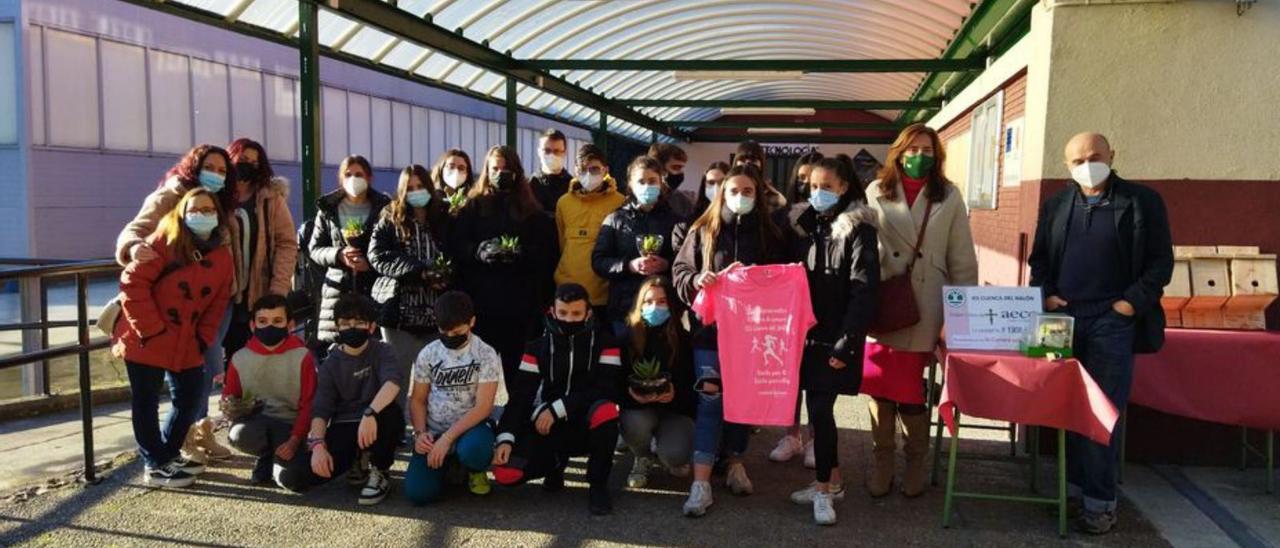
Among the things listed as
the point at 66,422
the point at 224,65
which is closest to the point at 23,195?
the point at 224,65

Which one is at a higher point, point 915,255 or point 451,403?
point 915,255

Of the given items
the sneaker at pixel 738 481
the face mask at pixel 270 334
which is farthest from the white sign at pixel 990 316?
the face mask at pixel 270 334

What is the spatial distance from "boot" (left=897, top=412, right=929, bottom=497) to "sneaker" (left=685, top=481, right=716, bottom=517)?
1030 millimetres

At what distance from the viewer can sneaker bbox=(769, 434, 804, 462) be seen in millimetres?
5352

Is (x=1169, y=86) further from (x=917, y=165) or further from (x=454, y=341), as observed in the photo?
(x=454, y=341)

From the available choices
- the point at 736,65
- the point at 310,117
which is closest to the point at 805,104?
the point at 736,65

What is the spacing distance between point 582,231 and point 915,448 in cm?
213

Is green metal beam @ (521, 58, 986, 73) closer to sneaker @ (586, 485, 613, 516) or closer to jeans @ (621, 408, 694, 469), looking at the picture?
jeans @ (621, 408, 694, 469)

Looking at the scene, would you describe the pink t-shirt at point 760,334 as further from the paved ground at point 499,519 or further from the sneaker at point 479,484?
the sneaker at point 479,484

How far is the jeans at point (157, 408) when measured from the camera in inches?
178

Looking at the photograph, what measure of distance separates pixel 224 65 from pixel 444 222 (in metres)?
17.6

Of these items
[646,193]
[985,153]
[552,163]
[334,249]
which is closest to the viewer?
[646,193]

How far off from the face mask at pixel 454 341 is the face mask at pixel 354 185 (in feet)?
3.76

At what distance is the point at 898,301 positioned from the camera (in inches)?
174
